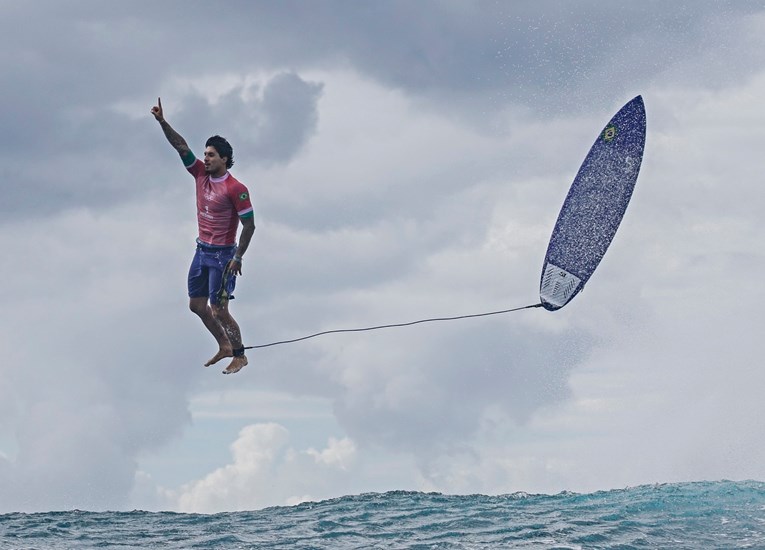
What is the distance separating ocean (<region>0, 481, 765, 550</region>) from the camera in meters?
17.6

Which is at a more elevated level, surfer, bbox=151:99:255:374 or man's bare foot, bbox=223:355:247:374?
surfer, bbox=151:99:255:374

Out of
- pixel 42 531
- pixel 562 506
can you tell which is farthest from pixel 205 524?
pixel 562 506

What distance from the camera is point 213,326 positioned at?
18453 millimetres

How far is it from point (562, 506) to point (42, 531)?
42.0ft

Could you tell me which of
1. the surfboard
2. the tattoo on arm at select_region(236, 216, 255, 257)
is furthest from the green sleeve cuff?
the surfboard

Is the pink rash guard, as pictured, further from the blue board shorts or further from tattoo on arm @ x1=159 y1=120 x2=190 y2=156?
tattoo on arm @ x1=159 y1=120 x2=190 y2=156

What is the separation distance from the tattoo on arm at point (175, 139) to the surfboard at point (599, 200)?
825 centimetres

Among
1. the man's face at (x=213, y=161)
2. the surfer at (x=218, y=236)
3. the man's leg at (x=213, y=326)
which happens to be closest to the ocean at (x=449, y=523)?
the man's leg at (x=213, y=326)

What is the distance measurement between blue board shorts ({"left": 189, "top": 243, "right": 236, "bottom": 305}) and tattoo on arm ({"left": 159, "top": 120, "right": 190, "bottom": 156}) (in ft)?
6.40

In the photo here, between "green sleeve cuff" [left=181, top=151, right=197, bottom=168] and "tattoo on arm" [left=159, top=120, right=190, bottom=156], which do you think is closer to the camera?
"tattoo on arm" [left=159, top=120, right=190, bottom=156]

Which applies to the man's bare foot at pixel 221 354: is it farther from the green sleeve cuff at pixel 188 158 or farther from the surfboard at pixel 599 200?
the surfboard at pixel 599 200

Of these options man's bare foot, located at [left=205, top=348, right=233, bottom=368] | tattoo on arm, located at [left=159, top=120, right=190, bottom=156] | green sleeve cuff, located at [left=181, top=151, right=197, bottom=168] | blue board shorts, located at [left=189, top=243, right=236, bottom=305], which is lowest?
man's bare foot, located at [left=205, top=348, right=233, bottom=368]

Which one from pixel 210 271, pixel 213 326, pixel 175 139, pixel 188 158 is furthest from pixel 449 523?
pixel 175 139

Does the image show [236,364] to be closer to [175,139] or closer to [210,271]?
[210,271]
